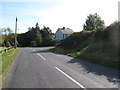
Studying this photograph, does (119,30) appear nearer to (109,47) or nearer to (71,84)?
(109,47)

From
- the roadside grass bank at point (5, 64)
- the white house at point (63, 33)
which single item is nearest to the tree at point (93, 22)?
the white house at point (63, 33)

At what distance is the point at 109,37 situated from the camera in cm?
2366

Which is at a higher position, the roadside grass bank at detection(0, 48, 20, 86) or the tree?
the tree

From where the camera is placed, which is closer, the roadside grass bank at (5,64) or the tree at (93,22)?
the roadside grass bank at (5,64)

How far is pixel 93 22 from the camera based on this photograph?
96.2 metres

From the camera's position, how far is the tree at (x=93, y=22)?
314 ft

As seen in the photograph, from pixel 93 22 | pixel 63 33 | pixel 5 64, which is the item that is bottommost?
pixel 5 64

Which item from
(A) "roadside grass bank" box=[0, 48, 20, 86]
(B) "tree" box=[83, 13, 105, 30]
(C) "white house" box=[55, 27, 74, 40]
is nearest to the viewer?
(A) "roadside grass bank" box=[0, 48, 20, 86]

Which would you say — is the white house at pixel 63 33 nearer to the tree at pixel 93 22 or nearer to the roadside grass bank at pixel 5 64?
the tree at pixel 93 22

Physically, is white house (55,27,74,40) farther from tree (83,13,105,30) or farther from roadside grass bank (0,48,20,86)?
roadside grass bank (0,48,20,86)

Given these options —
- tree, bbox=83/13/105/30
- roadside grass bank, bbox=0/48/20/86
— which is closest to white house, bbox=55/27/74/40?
tree, bbox=83/13/105/30

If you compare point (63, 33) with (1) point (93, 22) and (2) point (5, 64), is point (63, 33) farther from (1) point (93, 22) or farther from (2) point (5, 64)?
(2) point (5, 64)

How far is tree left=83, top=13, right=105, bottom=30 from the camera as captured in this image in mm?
95812

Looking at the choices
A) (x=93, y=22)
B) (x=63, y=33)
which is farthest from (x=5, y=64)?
(x=93, y=22)
